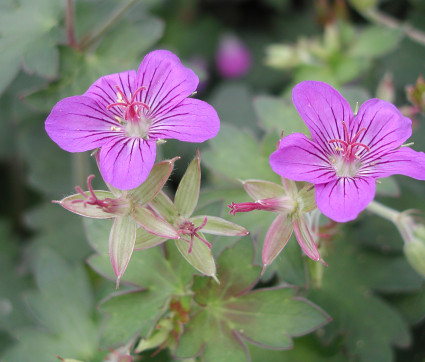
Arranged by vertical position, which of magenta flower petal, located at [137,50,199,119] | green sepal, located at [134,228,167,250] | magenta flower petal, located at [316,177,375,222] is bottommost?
green sepal, located at [134,228,167,250]

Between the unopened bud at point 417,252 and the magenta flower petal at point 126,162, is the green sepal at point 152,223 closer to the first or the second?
the magenta flower petal at point 126,162

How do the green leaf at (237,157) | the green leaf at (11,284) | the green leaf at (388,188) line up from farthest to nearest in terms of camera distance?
the green leaf at (11,284) → the green leaf at (237,157) → the green leaf at (388,188)

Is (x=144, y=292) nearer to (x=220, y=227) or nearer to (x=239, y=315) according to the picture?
(x=239, y=315)

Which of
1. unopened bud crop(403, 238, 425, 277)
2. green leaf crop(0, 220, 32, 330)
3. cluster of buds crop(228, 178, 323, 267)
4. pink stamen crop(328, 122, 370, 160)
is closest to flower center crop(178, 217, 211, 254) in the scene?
cluster of buds crop(228, 178, 323, 267)

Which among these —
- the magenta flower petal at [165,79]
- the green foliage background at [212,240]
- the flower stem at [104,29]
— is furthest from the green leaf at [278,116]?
the flower stem at [104,29]

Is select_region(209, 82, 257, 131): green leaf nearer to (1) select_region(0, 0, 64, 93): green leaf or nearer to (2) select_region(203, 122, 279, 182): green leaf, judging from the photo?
(2) select_region(203, 122, 279, 182): green leaf

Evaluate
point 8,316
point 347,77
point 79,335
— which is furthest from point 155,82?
point 8,316
